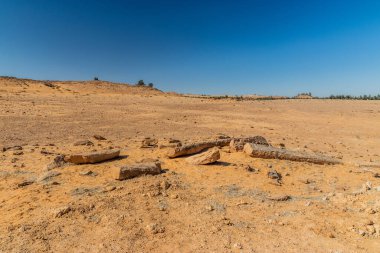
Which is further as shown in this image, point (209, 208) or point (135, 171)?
point (135, 171)

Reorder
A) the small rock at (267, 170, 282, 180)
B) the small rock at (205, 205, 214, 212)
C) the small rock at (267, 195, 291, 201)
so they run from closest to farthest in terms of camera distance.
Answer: the small rock at (205, 205, 214, 212)
the small rock at (267, 195, 291, 201)
the small rock at (267, 170, 282, 180)

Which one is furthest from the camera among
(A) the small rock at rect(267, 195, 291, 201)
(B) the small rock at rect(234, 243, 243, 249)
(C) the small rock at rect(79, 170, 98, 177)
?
(C) the small rock at rect(79, 170, 98, 177)

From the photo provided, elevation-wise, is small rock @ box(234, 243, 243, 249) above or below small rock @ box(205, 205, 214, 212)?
below

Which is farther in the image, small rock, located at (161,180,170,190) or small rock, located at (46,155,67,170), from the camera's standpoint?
small rock, located at (46,155,67,170)

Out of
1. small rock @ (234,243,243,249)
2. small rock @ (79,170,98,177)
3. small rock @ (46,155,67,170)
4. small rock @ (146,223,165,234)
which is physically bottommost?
small rock @ (234,243,243,249)

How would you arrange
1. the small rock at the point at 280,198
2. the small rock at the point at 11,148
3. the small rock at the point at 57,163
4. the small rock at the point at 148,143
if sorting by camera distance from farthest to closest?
the small rock at the point at 148,143, the small rock at the point at 11,148, the small rock at the point at 57,163, the small rock at the point at 280,198

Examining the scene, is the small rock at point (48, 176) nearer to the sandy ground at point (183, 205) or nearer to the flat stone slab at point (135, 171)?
the sandy ground at point (183, 205)

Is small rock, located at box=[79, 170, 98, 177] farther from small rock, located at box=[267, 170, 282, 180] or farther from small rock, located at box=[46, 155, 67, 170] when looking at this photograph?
small rock, located at box=[267, 170, 282, 180]

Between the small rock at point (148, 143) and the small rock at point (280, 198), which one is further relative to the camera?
the small rock at point (148, 143)

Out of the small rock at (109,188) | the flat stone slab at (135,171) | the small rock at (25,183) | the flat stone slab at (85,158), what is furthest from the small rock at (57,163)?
the small rock at (109,188)

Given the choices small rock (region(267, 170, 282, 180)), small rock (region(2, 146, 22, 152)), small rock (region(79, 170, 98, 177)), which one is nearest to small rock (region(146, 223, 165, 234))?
small rock (region(79, 170, 98, 177))

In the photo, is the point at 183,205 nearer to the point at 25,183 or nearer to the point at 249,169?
the point at 249,169

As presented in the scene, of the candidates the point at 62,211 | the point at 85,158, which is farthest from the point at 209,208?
the point at 85,158

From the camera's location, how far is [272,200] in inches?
220
